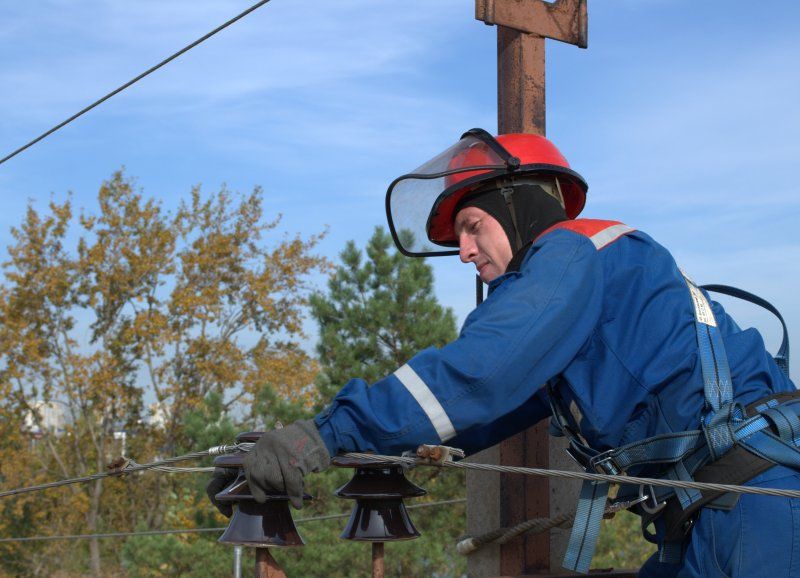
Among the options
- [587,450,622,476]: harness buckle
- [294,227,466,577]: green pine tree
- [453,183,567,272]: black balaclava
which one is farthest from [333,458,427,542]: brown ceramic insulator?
[294,227,466,577]: green pine tree

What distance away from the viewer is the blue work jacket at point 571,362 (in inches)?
78.7

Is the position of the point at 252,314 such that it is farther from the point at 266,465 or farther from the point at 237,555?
the point at 266,465

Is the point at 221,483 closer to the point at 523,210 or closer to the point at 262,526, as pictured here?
the point at 262,526

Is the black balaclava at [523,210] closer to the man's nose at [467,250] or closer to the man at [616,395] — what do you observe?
the man's nose at [467,250]

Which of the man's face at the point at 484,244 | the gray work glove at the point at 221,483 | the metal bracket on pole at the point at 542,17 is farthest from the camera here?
the metal bracket on pole at the point at 542,17

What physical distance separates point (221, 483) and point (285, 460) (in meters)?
0.48

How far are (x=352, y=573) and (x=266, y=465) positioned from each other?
9.85 m

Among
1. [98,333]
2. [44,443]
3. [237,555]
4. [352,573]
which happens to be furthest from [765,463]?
[44,443]

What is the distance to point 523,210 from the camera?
2521mm

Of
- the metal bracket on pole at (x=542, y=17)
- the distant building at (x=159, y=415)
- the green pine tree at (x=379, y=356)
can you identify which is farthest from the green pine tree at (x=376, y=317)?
the metal bracket on pole at (x=542, y=17)

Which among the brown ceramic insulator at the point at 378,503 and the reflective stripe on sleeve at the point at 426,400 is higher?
the reflective stripe on sleeve at the point at 426,400

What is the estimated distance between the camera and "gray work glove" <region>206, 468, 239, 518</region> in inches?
90.0

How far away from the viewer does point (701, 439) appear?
2.02m

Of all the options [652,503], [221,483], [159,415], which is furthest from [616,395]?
[159,415]
